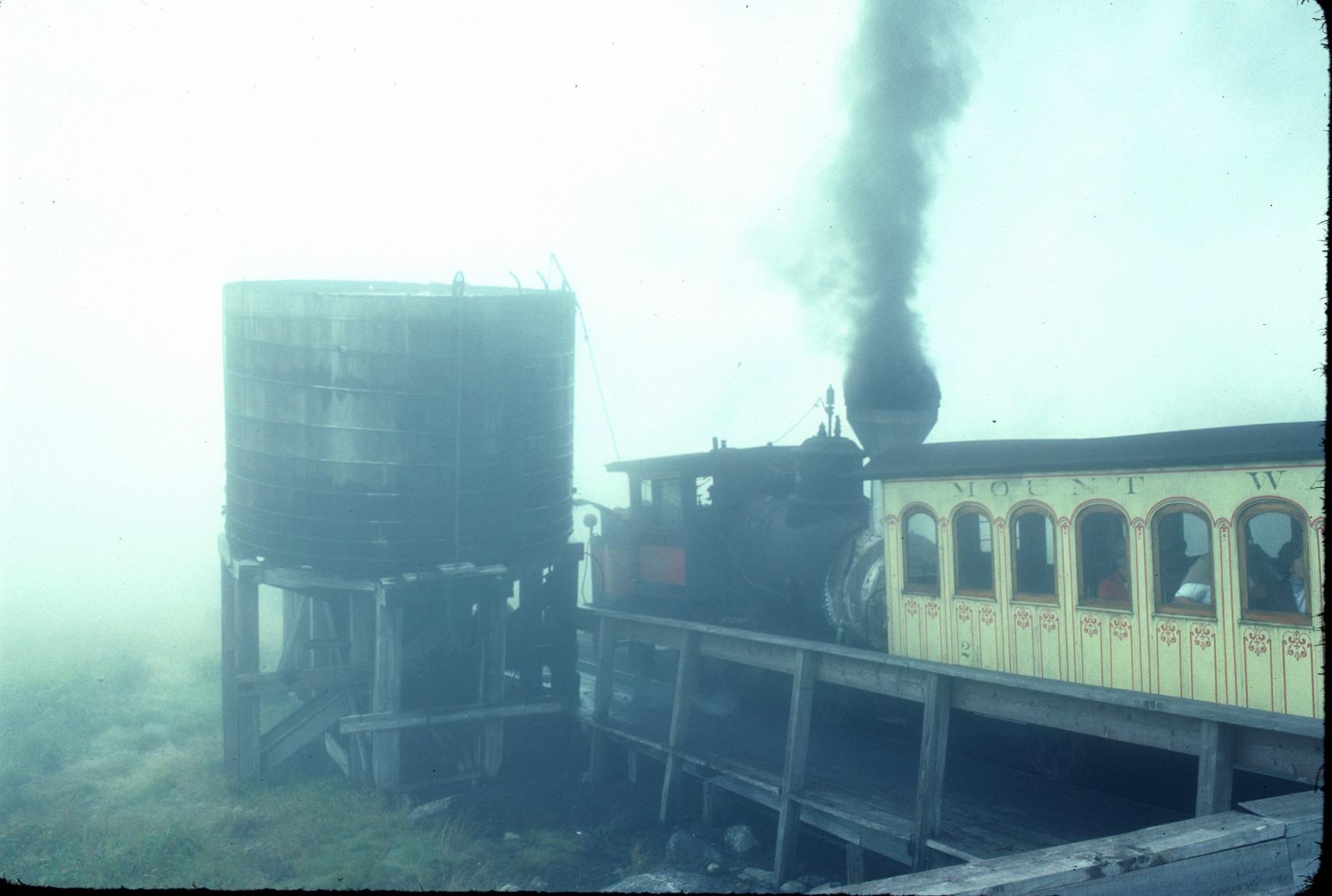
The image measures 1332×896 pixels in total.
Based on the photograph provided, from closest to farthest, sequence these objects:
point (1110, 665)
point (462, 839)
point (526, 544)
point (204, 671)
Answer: point (1110, 665) < point (462, 839) < point (526, 544) < point (204, 671)

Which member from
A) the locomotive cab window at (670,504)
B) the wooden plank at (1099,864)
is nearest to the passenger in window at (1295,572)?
the wooden plank at (1099,864)

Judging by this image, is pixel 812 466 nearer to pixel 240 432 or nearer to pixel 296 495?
pixel 296 495

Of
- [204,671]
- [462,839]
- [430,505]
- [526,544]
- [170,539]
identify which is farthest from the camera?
[170,539]

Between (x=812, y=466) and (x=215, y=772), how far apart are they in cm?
921

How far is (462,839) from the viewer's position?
13.1 meters

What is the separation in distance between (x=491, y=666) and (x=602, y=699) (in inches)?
67.0

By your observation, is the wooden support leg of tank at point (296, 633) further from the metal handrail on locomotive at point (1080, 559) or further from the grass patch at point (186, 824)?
the metal handrail on locomotive at point (1080, 559)

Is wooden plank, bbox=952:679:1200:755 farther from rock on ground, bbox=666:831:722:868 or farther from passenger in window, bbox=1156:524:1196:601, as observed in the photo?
rock on ground, bbox=666:831:722:868

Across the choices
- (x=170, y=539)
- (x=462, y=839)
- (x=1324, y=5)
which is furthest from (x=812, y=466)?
(x=170, y=539)

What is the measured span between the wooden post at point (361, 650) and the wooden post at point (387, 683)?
245 mm

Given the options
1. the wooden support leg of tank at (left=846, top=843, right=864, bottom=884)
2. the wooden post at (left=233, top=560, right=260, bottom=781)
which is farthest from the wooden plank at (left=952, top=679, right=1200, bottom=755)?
the wooden post at (left=233, top=560, right=260, bottom=781)

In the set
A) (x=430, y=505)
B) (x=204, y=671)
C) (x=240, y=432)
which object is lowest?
(x=204, y=671)

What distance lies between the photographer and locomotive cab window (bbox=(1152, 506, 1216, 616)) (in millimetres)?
8992

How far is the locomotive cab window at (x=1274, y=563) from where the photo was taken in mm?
8289
